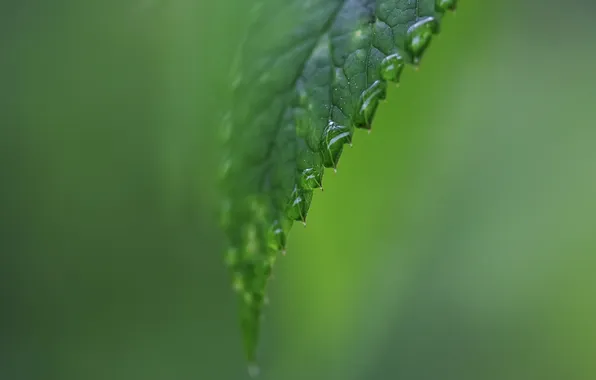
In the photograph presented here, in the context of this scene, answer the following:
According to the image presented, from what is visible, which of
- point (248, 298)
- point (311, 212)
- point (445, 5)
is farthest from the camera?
point (311, 212)

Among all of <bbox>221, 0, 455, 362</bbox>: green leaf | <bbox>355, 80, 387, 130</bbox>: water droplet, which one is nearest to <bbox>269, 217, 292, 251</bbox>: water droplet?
<bbox>221, 0, 455, 362</bbox>: green leaf

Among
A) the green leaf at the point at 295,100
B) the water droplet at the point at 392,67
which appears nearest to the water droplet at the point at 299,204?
the green leaf at the point at 295,100

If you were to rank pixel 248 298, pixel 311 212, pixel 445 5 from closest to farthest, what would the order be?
1. pixel 445 5
2. pixel 248 298
3. pixel 311 212

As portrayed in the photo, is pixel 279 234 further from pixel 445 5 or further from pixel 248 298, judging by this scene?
pixel 445 5

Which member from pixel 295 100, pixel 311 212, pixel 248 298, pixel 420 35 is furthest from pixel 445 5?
pixel 311 212

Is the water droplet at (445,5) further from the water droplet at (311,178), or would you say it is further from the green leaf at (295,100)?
the water droplet at (311,178)

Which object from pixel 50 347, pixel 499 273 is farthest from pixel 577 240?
pixel 50 347

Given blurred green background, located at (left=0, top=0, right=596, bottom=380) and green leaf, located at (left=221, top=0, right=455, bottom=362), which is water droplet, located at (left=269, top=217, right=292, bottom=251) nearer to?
green leaf, located at (left=221, top=0, right=455, bottom=362)

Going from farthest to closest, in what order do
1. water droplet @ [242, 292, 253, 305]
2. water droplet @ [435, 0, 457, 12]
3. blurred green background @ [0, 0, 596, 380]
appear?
1. blurred green background @ [0, 0, 596, 380]
2. water droplet @ [242, 292, 253, 305]
3. water droplet @ [435, 0, 457, 12]
